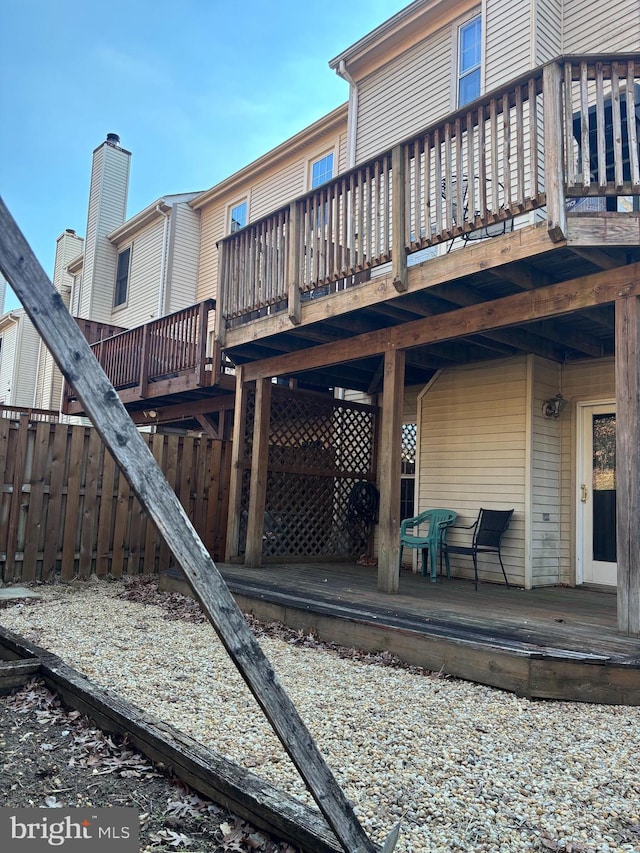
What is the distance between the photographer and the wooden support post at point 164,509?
159 centimetres

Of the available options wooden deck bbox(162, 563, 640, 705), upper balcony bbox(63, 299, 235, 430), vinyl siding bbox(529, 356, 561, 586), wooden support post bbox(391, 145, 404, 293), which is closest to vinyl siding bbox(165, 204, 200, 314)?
upper balcony bbox(63, 299, 235, 430)

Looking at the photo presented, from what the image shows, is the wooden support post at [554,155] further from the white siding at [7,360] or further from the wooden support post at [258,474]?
the white siding at [7,360]

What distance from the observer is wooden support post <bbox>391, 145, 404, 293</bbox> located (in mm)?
4969

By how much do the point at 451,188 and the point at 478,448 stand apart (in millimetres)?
3254

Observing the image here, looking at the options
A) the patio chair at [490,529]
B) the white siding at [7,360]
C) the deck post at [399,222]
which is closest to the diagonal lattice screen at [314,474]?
the patio chair at [490,529]

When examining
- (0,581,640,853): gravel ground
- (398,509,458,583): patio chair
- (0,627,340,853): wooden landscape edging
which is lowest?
(0,581,640,853): gravel ground

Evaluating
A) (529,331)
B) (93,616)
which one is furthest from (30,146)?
(529,331)

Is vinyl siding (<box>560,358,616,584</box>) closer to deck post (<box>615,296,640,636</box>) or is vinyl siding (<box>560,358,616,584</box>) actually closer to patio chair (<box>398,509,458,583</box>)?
patio chair (<box>398,509,458,583</box>)

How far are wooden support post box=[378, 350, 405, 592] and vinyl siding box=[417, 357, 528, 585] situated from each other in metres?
1.65

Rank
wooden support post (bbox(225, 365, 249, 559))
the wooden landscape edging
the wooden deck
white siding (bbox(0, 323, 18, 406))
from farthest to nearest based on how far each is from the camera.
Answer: white siding (bbox(0, 323, 18, 406)) < wooden support post (bbox(225, 365, 249, 559)) < the wooden deck < the wooden landscape edging

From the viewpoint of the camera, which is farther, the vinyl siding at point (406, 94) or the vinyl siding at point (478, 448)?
the vinyl siding at point (406, 94)

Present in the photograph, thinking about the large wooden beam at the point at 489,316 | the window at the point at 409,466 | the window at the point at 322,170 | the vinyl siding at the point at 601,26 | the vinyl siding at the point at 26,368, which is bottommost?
the window at the point at 409,466

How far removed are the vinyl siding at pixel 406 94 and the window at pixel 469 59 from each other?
0.13m

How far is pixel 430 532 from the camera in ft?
22.9
